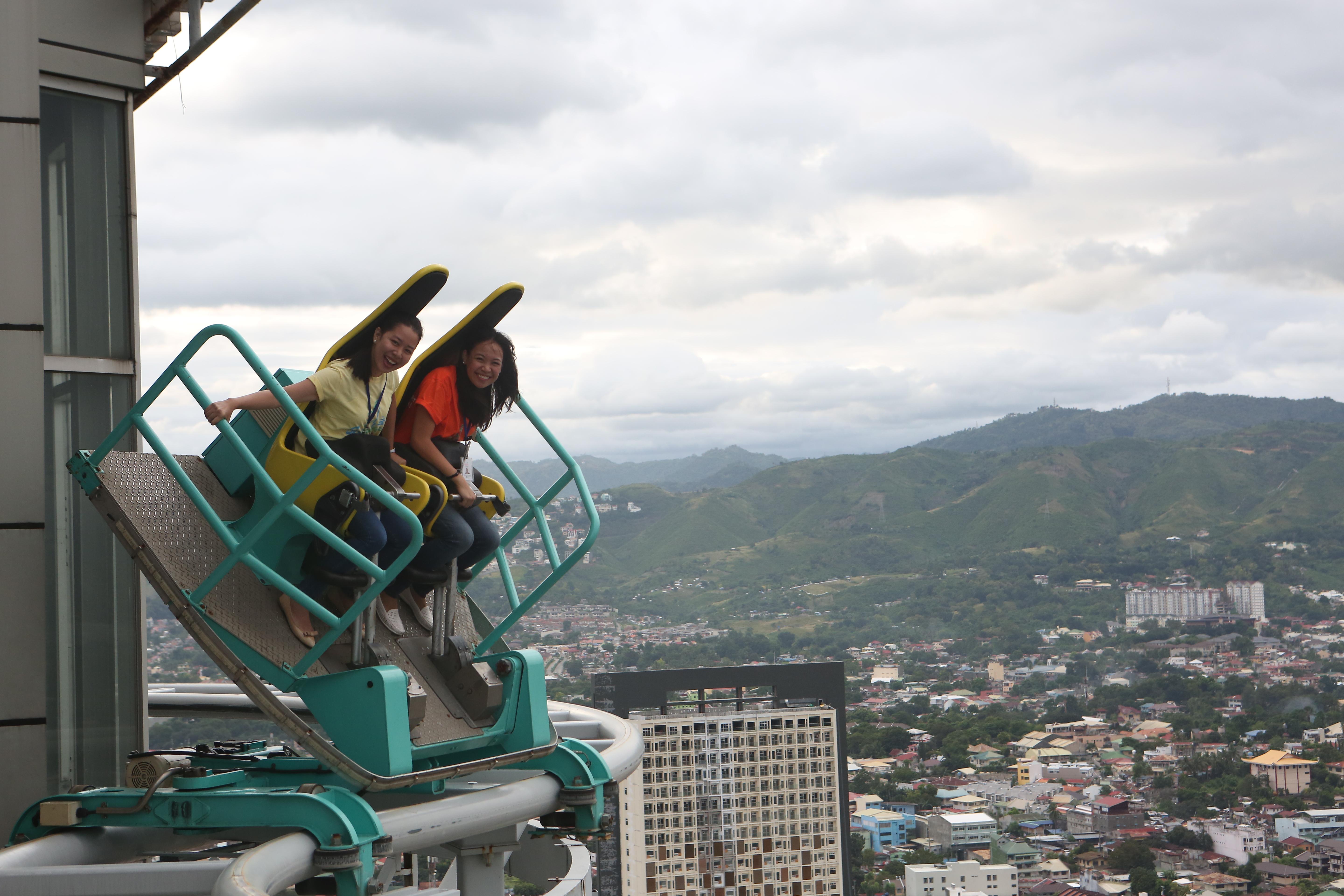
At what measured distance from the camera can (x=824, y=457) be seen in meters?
180

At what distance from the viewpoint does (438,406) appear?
22.5 ft

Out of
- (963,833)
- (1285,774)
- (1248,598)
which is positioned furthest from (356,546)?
(1248,598)

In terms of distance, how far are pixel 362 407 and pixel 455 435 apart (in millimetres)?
728

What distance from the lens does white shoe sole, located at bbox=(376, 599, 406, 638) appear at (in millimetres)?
6746

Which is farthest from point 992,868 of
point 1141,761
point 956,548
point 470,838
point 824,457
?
point 824,457

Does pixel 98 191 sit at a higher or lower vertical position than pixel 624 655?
higher

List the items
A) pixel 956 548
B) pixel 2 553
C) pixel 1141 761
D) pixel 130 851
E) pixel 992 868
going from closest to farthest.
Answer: pixel 130 851 < pixel 2 553 < pixel 992 868 < pixel 1141 761 < pixel 956 548

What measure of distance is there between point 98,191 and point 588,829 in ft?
15.0

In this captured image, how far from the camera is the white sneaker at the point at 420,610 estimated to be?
6.97m

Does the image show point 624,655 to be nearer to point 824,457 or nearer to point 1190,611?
point 1190,611

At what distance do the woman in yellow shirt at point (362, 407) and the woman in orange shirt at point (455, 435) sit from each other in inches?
7.2

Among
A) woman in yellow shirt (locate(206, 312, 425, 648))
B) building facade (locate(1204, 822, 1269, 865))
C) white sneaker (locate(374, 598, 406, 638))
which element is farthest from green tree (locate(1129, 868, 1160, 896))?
A: woman in yellow shirt (locate(206, 312, 425, 648))

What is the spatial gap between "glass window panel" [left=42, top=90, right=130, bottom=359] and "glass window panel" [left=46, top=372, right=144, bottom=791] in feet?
0.86

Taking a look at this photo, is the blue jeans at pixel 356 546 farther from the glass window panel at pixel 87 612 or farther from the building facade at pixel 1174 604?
the building facade at pixel 1174 604
